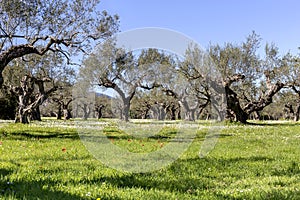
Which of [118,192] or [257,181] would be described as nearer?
[118,192]

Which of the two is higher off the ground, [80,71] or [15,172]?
[80,71]

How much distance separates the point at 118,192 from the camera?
17.4 ft

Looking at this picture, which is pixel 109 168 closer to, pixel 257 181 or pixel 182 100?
pixel 257 181

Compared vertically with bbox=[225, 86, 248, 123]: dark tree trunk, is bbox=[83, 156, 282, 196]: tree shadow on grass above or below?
below

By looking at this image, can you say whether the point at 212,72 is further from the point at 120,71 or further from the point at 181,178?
the point at 181,178

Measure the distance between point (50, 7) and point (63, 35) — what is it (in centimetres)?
212

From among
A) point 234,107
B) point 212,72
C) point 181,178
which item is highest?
point 212,72

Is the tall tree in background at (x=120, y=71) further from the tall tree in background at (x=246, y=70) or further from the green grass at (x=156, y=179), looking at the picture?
the green grass at (x=156, y=179)

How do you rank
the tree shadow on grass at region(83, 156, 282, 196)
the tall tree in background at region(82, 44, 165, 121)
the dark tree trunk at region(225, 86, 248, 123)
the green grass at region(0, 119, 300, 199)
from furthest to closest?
the tall tree in background at region(82, 44, 165, 121)
the dark tree trunk at region(225, 86, 248, 123)
the tree shadow on grass at region(83, 156, 282, 196)
the green grass at region(0, 119, 300, 199)

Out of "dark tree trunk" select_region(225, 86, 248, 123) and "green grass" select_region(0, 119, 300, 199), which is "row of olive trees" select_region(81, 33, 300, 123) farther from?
"green grass" select_region(0, 119, 300, 199)

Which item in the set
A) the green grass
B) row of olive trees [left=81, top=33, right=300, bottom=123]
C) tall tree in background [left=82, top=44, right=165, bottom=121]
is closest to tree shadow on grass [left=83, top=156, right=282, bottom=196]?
the green grass

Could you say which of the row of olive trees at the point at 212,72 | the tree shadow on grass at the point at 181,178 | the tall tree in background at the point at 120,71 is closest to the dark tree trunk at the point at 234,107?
the row of olive trees at the point at 212,72

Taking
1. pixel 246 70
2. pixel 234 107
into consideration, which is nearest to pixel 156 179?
pixel 234 107

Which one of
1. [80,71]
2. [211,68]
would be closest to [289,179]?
[211,68]
